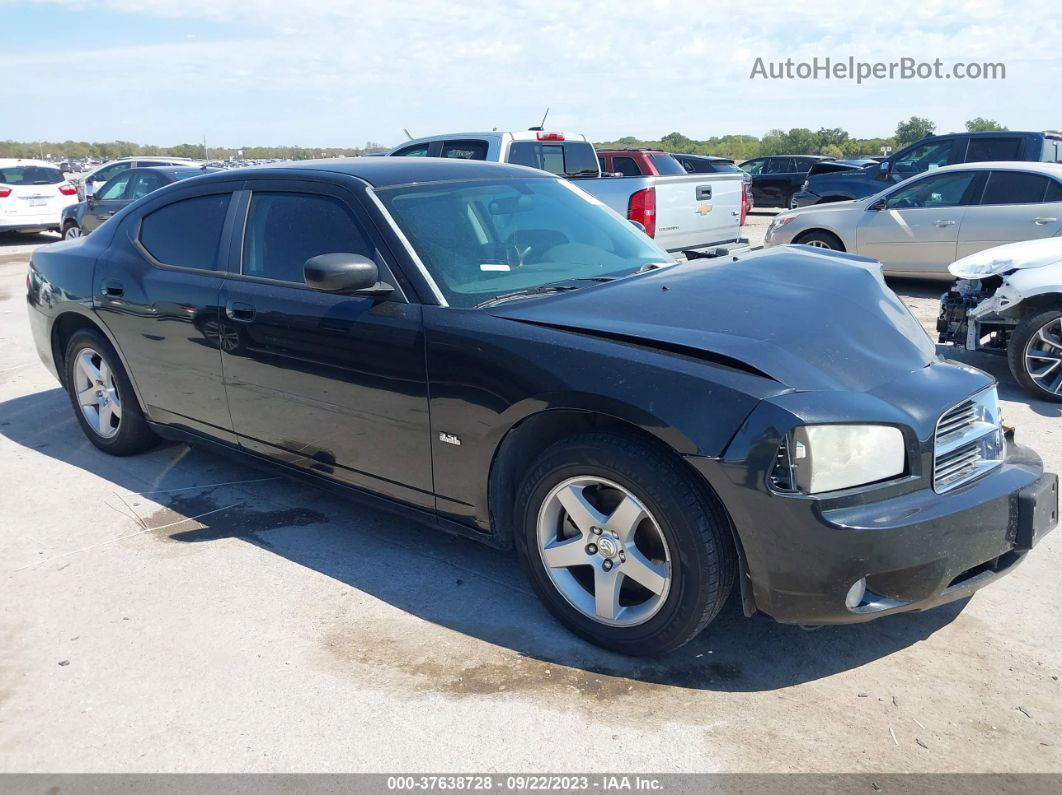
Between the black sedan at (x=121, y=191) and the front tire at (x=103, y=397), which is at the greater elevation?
the black sedan at (x=121, y=191)

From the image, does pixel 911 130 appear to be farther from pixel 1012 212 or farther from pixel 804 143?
pixel 1012 212

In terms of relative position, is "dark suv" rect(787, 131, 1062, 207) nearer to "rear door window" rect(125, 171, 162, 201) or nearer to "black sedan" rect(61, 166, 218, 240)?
"black sedan" rect(61, 166, 218, 240)

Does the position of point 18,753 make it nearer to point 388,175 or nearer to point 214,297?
point 214,297

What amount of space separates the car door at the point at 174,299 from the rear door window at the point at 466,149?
6000 millimetres

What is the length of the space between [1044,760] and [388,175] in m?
3.36

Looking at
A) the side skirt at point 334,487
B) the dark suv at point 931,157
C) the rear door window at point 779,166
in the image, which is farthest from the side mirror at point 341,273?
the rear door window at point 779,166

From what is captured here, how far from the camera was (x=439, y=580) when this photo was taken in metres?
3.94

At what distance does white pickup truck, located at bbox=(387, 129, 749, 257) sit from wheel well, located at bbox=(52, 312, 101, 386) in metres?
5.03

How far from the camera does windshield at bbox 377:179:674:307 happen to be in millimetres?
3779

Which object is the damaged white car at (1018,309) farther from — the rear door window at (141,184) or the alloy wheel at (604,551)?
the rear door window at (141,184)

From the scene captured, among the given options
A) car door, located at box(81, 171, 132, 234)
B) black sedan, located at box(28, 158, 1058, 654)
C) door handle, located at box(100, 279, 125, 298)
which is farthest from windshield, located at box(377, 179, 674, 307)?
A: car door, located at box(81, 171, 132, 234)

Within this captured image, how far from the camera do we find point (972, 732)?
2.82m

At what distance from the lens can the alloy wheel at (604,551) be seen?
3.10 meters

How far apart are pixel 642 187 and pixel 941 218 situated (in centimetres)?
356
